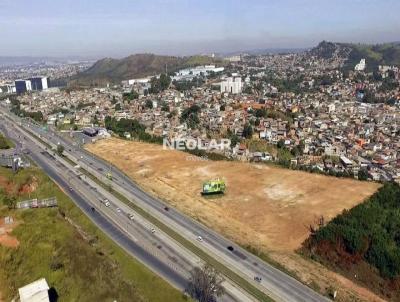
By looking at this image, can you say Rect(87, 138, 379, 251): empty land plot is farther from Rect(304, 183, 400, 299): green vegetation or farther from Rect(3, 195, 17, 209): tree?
Rect(3, 195, 17, 209): tree

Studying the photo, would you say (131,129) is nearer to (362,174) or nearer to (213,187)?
(213,187)

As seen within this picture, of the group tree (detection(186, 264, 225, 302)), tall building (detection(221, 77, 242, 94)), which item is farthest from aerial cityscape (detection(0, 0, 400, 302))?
tall building (detection(221, 77, 242, 94))

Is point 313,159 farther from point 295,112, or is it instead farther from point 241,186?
point 295,112

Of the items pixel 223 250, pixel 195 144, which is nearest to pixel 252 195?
pixel 223 250

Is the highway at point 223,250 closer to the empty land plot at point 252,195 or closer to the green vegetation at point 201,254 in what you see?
the green vegetation at point 201,254

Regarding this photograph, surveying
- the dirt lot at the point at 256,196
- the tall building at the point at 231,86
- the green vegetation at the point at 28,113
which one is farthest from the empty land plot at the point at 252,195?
the tall building at the point at 231,86

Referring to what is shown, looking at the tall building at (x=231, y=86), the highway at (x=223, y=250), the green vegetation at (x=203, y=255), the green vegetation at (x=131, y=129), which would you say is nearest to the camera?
the green vegetation at (x=203, y=255)
